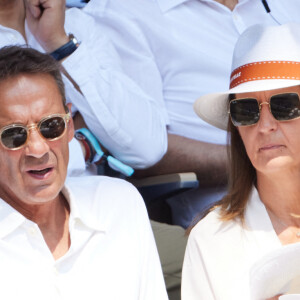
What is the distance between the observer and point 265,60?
3055 mm

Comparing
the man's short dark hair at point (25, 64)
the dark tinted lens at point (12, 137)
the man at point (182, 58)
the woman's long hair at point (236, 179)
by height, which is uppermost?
the man's short dark hair at point (25, 64)

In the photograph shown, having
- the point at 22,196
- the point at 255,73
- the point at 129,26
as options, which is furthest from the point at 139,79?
the point at 22,196

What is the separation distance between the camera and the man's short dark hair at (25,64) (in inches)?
113

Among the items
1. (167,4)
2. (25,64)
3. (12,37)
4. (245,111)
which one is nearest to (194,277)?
(245,111)

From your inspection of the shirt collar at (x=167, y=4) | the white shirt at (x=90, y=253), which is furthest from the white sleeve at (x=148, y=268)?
the shirt collar at (x=167, y=4)

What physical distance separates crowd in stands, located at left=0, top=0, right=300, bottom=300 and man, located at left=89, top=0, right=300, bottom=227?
0.90 feet

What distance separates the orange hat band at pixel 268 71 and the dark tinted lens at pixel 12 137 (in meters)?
0.86

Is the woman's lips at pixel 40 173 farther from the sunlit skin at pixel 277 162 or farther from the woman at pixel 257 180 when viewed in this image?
the sunlit skin at pixel 277 162

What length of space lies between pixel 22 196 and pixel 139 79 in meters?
1.58

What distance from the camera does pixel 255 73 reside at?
120 inches

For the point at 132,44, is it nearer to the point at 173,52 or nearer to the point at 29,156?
the point at 173,52

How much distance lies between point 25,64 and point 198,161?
1.44 m

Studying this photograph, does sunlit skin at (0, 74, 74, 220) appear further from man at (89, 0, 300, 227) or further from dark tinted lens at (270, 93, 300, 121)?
man at (89, 0, 300, 227)

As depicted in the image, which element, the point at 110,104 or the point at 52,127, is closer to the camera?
the point at 52,127
